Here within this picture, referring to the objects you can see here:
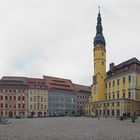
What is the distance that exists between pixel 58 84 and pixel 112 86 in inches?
1892

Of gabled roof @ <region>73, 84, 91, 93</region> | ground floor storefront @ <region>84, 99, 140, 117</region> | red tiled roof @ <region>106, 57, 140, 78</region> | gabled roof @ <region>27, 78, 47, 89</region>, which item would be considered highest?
red tiled roof @ <region>106, 57, 140, 78</region>

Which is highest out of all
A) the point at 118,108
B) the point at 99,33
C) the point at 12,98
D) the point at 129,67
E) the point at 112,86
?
the point at 99,33

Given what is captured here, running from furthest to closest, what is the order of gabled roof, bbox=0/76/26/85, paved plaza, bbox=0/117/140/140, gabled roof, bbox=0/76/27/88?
1. gabled roof, bbox=0/76/26/85
2. gabled roof, bbox=0/76/27/88
3. paved plaza, bbox=0/117/140/140

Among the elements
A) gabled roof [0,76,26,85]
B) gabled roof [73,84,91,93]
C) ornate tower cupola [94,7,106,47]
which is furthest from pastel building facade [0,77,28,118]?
ornate tower cupola [94,7,106,47]

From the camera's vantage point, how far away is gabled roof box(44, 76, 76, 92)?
144312 millimetres

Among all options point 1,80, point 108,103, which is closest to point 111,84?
point 108,103

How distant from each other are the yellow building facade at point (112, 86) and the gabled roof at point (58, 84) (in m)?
27.4

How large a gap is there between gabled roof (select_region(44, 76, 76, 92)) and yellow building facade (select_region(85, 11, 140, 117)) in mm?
27442

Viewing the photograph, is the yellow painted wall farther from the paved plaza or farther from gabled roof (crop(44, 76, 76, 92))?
the paved plaza

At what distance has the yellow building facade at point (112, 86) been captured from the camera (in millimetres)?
93500

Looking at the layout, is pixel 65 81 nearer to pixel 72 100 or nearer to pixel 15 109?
pixel 72 100

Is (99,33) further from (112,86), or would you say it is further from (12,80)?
(12,80)

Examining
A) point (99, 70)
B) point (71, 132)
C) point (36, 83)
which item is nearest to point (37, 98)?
point (36, 83)

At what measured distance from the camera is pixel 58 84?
5881 inches
